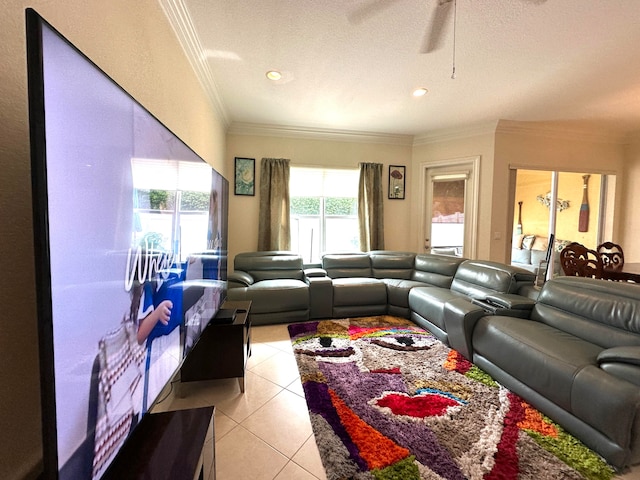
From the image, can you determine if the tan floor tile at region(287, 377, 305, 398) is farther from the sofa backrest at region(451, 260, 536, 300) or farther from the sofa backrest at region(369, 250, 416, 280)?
the sofa backrest at region(369, 250, 416, 280)

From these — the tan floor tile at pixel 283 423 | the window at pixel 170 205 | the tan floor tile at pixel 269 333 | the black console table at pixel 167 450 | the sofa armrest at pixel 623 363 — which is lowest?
the tan floor tile at pixel 283 423

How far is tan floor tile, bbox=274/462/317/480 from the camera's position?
4.25 ft

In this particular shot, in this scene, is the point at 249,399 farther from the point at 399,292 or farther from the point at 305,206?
the point at 305,206

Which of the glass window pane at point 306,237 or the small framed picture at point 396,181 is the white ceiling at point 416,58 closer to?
the small framed picture at point 396,181

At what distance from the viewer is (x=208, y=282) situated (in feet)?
5.47

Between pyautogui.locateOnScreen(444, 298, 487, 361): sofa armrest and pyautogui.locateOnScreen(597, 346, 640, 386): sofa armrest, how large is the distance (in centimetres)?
83

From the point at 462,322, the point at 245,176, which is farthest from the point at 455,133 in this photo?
the point at 245,176

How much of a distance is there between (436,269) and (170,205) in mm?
3542

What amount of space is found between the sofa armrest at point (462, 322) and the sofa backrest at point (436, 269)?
3.73ft

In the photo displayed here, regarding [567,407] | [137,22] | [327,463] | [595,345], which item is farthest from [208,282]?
[595,345]

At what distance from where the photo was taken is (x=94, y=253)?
616 mm

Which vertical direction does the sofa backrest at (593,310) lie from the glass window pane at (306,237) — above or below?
below

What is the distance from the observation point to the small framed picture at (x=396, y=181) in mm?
4648

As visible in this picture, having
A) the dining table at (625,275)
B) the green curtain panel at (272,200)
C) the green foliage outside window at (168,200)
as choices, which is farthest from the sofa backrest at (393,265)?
the green foliage outside window at (168,200)
